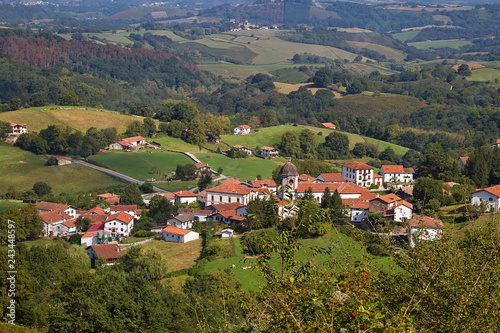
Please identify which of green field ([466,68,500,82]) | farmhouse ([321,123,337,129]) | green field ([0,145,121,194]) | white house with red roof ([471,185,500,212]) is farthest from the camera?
green field ([466,68,500,82])

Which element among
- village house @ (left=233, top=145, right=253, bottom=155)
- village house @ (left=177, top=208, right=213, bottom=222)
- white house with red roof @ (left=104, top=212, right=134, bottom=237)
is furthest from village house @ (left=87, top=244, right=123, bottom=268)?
village house @ (left=233, top=145, right=253, bottom=155)

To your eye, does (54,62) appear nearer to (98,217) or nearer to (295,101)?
(295,101)

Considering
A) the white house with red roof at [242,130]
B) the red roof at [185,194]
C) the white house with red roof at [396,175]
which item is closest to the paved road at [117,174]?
the red roof at [185,194]

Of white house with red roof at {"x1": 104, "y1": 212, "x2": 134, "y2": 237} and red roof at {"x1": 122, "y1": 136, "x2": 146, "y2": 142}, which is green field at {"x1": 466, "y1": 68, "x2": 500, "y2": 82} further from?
white house with red roof at {"x1": 104, "y1": 212, "x2": 134, "y2": 237}

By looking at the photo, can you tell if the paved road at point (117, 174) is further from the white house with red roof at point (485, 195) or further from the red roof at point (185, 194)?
the white house with red roof at point (485, 195)

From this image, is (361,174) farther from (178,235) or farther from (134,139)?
(134,139)

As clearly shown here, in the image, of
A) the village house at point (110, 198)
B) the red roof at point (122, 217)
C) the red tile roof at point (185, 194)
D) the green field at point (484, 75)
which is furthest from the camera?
the green field at point (484, 75)
